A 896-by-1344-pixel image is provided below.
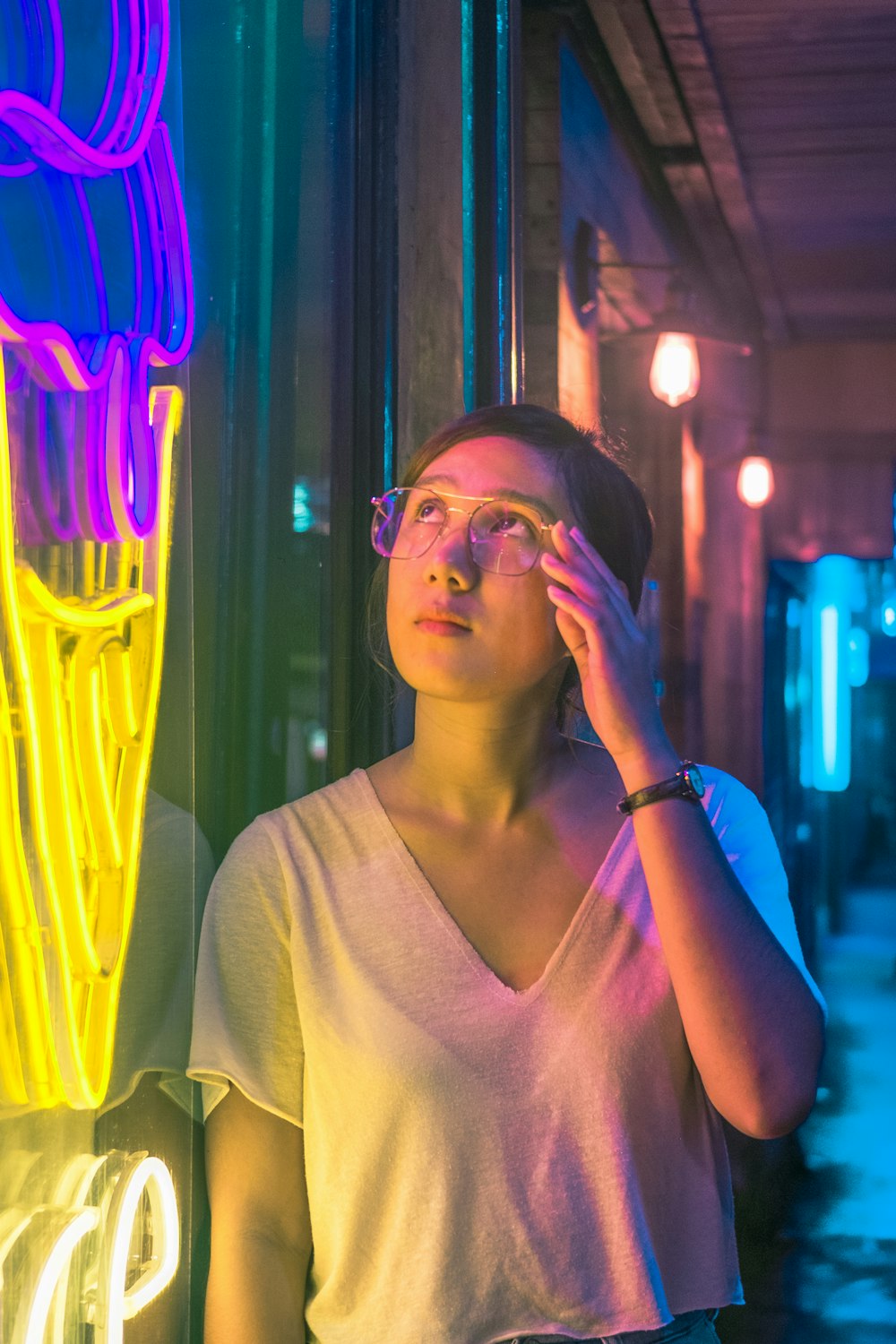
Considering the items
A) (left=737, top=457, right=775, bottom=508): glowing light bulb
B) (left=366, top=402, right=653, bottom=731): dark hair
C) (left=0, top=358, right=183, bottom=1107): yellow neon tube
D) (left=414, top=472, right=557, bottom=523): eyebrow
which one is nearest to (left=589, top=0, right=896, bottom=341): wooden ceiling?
(left=737, top=457, right=775, bottom=508): glowing light bulb

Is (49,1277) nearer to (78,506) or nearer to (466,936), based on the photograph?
(466,936)

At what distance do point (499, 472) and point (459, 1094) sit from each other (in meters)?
0.67

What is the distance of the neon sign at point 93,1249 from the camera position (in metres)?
1.21

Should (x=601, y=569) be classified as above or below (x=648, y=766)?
above

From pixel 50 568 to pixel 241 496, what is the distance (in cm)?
64

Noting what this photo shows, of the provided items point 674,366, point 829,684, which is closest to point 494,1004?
point 674,366

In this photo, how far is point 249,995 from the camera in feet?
4.84

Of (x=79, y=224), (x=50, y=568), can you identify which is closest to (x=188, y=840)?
(x=50, y=568)

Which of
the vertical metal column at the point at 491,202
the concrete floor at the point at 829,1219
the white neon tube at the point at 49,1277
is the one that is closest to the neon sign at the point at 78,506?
the white neon tube at the point at 49,1277

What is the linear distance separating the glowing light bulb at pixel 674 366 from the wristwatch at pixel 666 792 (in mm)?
4762

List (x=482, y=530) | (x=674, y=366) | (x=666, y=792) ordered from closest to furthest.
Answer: (x=666, y=792)
(x=482, y=530)
(x=674, y=366)

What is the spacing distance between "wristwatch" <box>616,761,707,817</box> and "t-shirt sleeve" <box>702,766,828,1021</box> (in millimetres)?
104

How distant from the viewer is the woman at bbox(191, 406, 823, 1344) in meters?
1.40

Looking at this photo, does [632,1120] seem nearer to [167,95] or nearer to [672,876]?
[672,876]
